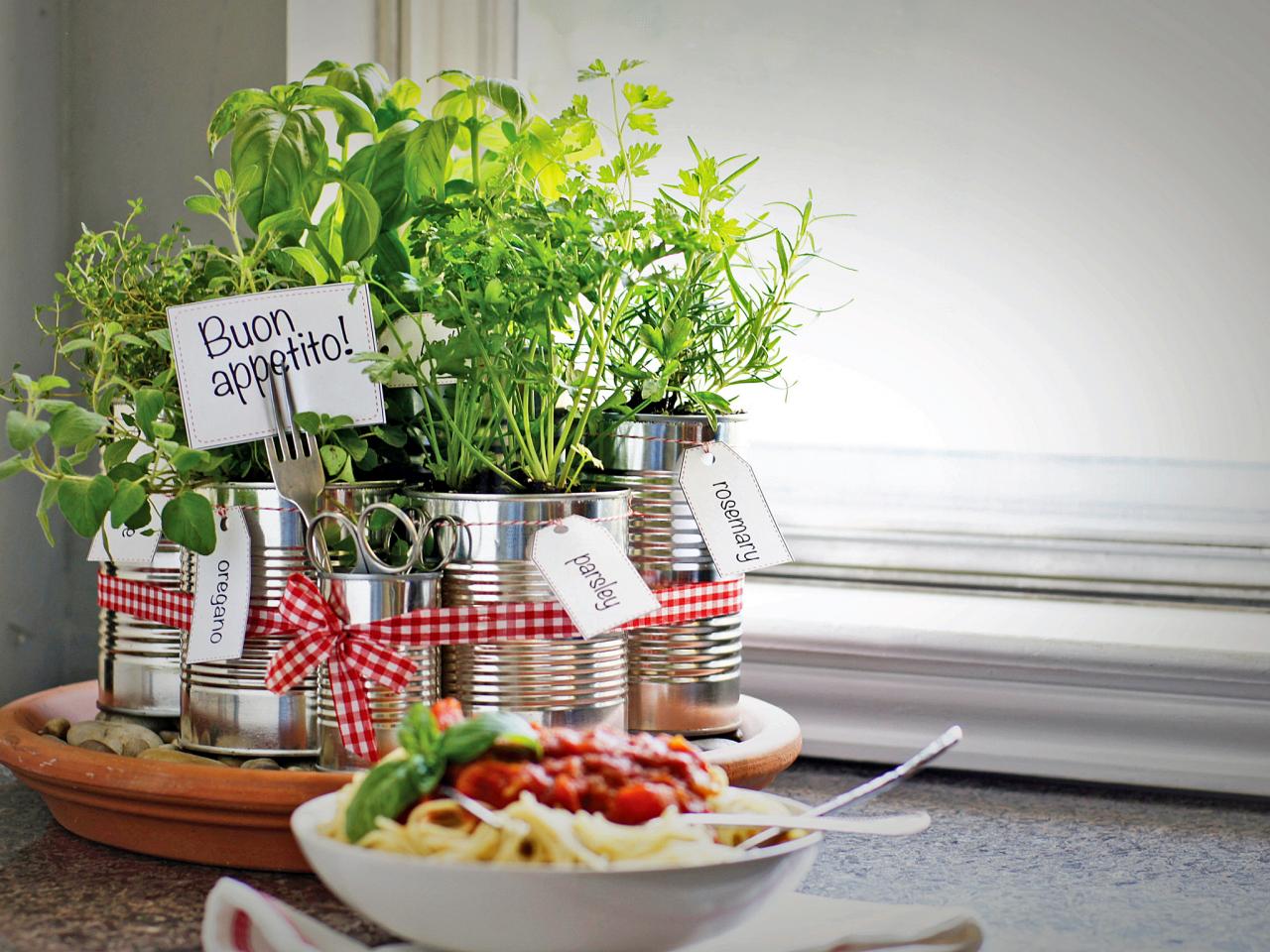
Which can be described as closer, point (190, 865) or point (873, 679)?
point (190, 865)

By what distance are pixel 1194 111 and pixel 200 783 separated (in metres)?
1.02

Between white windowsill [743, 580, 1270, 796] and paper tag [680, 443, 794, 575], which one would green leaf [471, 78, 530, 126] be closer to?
paper tag [680, 443, 794, 575]

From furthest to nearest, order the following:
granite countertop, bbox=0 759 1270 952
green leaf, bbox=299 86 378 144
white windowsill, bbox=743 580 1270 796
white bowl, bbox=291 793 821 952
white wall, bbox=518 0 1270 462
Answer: white wall, bbox=518 0 1270 462, white windowsill, bbox=743 580 1270 796, green leaf, bbox=299 86 378 144, granite countertop, bbox=0 759 1270 952, white bowl, bbox=291 793 821 952

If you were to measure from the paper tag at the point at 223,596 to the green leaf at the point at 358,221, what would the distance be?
0.68 feet

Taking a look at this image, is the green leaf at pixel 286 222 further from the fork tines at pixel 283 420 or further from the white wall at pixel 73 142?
the white wall at pixel 73 142

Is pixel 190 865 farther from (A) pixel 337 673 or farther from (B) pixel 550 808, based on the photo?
(B) pixel 550 808

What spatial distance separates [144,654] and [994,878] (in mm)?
624

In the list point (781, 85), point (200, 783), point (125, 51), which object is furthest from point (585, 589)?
point (125, 51)

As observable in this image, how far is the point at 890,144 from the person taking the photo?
135cm

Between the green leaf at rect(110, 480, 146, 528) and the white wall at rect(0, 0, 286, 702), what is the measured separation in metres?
0.56

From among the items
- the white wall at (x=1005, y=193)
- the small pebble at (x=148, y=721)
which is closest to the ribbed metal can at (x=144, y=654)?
the small pebble at (x=148, y=721)

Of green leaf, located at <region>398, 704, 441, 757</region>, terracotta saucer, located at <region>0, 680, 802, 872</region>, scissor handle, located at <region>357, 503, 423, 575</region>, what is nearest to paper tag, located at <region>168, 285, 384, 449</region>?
scissor handle, located at <region>357, 503, 423, 575</region>

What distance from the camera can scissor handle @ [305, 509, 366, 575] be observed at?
2.81ft

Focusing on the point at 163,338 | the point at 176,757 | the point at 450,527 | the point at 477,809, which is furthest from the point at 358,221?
the point at 477,809
